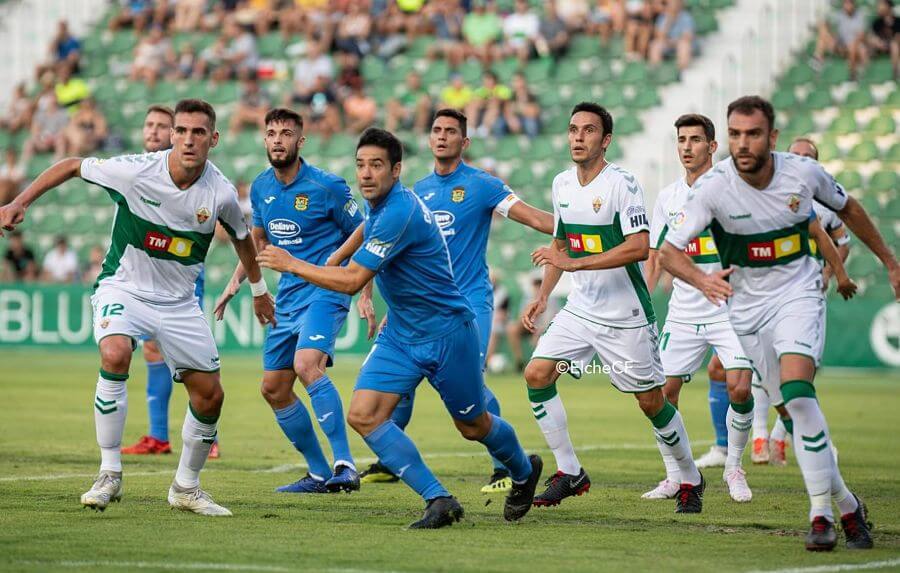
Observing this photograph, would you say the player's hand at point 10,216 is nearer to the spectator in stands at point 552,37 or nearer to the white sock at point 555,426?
the white sock at point 555,426

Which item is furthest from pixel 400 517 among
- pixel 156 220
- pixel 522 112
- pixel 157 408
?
pixel 522 112

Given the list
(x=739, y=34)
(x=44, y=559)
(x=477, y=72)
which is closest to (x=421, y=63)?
(x=477, y=72)

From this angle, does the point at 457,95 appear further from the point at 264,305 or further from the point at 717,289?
the point at 717,289

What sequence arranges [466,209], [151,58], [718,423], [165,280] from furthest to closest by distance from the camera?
[151,58]
[718,423]
[466,209]
[165,280]

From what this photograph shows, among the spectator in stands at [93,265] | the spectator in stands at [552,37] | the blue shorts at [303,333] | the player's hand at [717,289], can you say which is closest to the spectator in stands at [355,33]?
the spectator in stands at [552,37]

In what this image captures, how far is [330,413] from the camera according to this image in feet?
33.7

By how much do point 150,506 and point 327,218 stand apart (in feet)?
8.78

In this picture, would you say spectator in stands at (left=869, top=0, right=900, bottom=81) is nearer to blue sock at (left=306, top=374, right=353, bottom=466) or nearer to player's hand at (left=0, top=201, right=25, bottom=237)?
blue sock at (left=306, top=374, right=353, bottom=466)

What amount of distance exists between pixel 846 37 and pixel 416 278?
70.1ft

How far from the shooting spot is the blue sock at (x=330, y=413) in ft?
33.5

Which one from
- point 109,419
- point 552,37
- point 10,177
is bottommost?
point 109,419

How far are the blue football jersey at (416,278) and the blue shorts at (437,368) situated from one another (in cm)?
7

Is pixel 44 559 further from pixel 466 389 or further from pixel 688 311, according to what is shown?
pixel 688 311

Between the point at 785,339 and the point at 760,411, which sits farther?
the point at 760,411
